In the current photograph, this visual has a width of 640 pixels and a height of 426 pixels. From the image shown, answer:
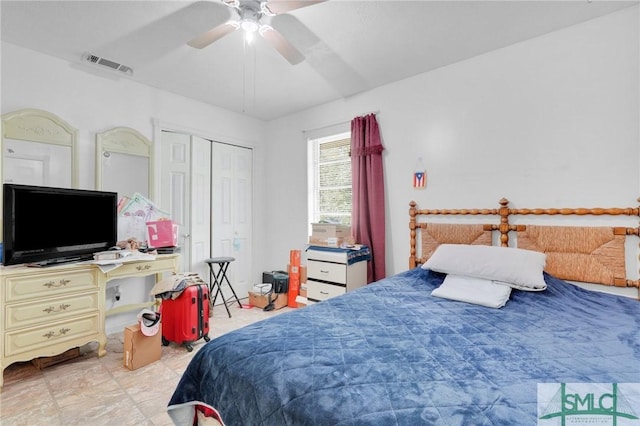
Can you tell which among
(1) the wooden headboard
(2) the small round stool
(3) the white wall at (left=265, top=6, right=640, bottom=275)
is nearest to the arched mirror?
(2) the small round stool

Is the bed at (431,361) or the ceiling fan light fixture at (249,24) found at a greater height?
the ceiling fan light fixture at (249,24)

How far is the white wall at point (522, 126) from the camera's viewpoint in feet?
6.87

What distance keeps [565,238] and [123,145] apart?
4064 millimetres

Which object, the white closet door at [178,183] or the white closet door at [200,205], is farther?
the white closet door at [200,205]

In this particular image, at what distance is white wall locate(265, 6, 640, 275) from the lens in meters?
2.09

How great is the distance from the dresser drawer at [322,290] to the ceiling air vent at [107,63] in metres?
2.82

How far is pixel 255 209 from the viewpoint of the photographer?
174 inches

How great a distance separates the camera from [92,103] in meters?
2.92

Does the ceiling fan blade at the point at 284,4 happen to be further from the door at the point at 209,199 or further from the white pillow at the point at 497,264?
the door at the point at 209,199

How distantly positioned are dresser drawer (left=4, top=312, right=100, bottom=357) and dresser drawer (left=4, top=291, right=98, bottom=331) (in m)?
0.05

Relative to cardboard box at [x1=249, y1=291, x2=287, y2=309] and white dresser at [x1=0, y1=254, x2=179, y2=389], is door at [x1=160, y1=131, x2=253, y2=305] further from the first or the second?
white dresser at [x1=0, y1=254, x2=179, y2=389]

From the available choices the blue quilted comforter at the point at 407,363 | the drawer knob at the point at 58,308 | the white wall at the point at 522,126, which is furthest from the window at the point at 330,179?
the drawer knob at the point at 58,308

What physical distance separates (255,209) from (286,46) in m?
2.64

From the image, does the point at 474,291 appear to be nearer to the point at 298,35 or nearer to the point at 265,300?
the point at 298,35
